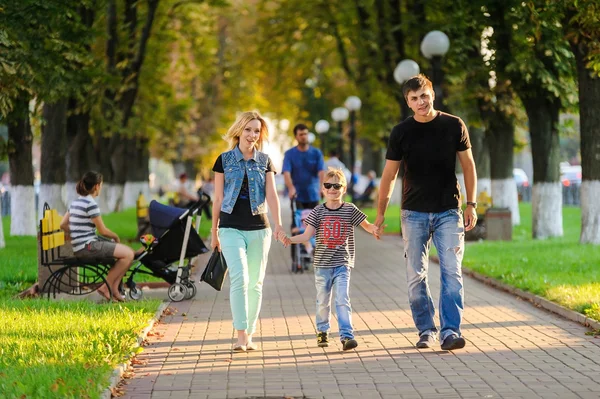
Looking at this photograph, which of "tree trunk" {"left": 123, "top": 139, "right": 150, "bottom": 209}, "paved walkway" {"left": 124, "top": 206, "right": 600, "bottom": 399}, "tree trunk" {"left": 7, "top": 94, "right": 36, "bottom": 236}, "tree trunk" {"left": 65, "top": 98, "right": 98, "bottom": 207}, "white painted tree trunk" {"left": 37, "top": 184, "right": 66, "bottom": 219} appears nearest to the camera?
"paved walkway" {"left": 124, "top": 206, "right": 600, "bottom": 399}

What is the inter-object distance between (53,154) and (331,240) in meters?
16.6

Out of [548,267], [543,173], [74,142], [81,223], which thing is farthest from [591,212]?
[74,142]

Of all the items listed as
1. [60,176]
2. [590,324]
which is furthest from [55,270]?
[60,176]

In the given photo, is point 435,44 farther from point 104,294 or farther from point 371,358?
point 371,358

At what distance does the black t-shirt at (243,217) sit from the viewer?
9.67 metres

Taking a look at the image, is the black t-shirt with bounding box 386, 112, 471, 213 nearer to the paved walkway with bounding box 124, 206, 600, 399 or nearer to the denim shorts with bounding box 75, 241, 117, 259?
the paved walkway with bounding box 124, 206, 600, 399

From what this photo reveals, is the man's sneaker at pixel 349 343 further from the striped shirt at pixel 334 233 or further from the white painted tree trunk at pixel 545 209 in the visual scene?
the white painted tree trunk at pixel 545 209

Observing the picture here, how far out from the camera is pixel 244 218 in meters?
9.68

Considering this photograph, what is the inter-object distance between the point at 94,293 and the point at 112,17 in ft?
51.7

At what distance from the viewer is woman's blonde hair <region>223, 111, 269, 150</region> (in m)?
9.75

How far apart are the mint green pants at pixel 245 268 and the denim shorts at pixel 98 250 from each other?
13.4 feet

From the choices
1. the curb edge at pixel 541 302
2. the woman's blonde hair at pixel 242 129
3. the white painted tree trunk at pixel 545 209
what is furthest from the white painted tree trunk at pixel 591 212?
the woman's blonde hair at pixel 242 129

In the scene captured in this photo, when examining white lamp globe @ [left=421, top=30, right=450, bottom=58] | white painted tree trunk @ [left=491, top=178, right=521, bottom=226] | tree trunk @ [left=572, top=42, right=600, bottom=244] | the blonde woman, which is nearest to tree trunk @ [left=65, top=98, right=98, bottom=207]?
white painted tree trunk @ [left=491, top=178, right=521, bottom=226]

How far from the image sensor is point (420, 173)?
9.56 m
